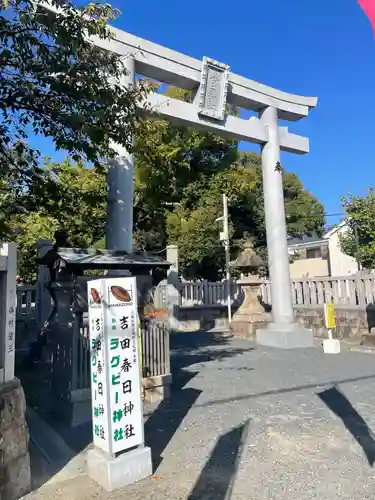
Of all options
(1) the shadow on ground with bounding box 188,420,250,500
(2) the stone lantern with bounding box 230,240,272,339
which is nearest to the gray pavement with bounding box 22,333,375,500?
(1) the shadow on ground with bounding box 188,420,250,500

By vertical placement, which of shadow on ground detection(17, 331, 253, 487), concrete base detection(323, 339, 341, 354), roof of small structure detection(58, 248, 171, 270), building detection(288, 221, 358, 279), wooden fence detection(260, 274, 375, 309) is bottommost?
shadow on ground detection(17, 331, 253, 487)

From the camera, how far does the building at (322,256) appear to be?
30266 mm

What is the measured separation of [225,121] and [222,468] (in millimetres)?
8890

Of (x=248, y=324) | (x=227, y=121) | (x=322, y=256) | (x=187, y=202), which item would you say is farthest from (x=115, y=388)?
(x=322, y=256)

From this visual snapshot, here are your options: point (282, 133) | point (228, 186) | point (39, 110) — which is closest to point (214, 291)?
point (228, 186)

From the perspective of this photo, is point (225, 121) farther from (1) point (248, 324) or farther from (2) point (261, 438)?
(2) point (261, 438)

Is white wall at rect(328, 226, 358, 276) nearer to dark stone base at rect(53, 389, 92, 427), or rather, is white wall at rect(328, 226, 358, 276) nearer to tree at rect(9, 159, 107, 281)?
→ tree at rect(9, 159, 107, 281)

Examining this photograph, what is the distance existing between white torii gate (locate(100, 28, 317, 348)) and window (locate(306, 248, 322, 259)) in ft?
71.2

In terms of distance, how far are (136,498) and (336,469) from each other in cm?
183

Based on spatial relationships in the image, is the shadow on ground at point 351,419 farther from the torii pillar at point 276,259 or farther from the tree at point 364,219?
the tree at point 364,219

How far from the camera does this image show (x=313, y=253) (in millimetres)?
33375

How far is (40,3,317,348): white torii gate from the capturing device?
27.1 feet

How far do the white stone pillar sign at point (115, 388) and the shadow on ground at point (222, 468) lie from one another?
1.75 feet

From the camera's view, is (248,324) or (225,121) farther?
(248,324)
